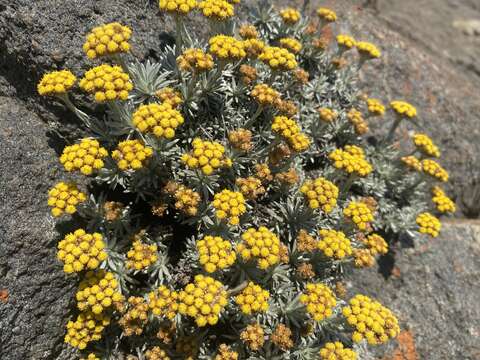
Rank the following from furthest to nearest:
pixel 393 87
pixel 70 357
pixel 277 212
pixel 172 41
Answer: pixel 393 87
pixel 172 41
pixel 277 212
pixel 70 357

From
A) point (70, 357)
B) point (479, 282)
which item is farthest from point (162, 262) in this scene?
point (479, 282)

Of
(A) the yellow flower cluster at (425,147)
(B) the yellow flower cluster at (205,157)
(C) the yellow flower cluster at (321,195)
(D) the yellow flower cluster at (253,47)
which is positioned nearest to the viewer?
(B) the yellow flower cluster at (205,157)

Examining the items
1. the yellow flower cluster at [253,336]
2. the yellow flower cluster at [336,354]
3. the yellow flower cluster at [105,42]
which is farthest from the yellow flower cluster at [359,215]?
the yellow flower cluster at [105,42]

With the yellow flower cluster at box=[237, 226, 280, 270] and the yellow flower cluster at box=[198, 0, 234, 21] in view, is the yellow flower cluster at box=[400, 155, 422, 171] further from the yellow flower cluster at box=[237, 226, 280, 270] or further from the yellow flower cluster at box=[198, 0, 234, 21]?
the yellow flower cluster at box=[198, 0, 234, 21]

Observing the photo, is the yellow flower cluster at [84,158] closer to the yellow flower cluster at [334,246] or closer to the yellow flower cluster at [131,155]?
the yellow flower cluster at [131,155]

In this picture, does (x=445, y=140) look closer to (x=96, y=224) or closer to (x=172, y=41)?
(x=172, y=41)

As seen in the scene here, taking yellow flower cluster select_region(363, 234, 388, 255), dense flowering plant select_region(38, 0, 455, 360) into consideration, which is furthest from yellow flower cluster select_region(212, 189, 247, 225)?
yellow flower cluster select_region(363, 234, 388, 255)
